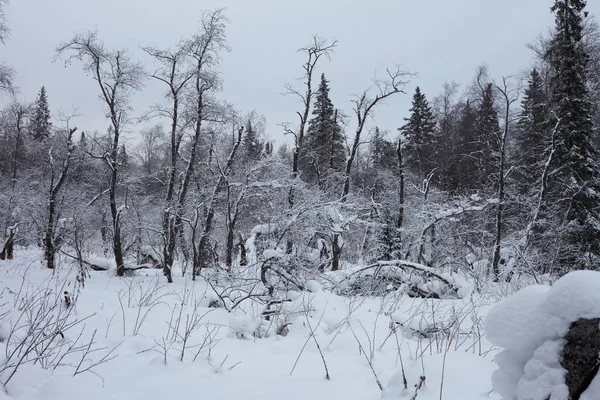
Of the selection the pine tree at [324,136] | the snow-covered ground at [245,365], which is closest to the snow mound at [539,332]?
the snow-covered ground at [245,365]

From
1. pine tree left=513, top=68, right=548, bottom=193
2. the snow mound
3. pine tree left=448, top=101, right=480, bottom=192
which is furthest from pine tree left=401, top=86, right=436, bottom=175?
the snow mound

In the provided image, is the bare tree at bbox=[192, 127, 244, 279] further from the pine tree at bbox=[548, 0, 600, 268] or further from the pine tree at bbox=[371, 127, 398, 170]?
the pine tree at bbox=[371, 127, 398, 170]

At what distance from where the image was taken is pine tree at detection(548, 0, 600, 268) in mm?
13844

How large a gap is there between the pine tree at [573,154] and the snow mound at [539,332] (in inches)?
597

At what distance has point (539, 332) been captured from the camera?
1229 millimetres

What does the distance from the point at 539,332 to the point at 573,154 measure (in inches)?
682

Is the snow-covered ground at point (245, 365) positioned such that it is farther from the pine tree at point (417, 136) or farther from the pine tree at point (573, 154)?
the pine tree at point (417, 136)

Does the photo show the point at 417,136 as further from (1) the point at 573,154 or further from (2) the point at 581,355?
(2) the point at 581,355

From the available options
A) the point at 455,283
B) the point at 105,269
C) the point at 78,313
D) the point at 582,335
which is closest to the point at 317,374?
the point at 582,335

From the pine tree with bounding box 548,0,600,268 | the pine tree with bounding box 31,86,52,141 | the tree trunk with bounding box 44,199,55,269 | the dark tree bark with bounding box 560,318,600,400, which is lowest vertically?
the tree trunk with bounding box 44,199,55,269

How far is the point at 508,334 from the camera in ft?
4.23

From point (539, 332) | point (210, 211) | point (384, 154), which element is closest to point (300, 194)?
point (210, 211)

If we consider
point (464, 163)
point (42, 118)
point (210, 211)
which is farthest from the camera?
point (42, 118)

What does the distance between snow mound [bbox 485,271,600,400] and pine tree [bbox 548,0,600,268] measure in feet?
49.8
